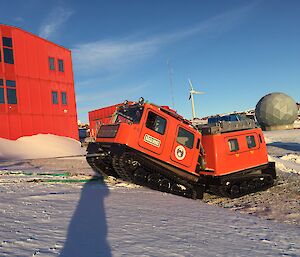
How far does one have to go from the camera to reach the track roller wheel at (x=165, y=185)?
9.11 m

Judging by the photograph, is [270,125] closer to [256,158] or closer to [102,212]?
[256,158]

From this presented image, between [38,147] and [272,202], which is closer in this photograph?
[272,202]

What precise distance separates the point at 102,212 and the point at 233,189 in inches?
242

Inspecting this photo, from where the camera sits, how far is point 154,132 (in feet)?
30.1

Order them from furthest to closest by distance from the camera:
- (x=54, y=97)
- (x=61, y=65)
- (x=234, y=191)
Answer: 1. (x=61, y=65)
2. (x=54, y=97)
3. (x=234, y=191)

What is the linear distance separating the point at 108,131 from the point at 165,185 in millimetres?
2464

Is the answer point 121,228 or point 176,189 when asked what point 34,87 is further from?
point 121,228

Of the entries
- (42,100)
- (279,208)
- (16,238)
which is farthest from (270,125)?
(16,238)

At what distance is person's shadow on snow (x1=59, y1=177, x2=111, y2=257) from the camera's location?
3.61 meters

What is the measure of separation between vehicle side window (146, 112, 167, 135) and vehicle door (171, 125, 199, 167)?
55cm

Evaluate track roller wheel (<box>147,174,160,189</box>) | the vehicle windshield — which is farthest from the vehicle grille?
track roller wheel (<box>147,174,160,189</box>)

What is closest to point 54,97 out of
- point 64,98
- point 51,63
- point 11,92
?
point 64,98

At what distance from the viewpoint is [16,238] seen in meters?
3.83

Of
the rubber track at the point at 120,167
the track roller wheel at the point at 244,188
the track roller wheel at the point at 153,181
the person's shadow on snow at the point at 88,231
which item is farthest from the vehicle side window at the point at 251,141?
the person's shadow on snow at the point at 88,231
